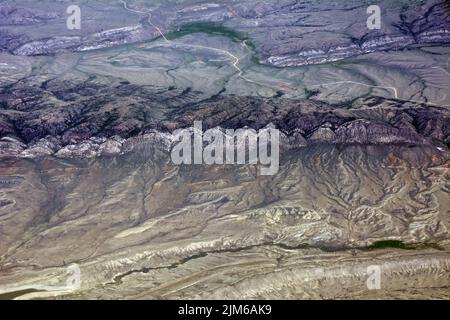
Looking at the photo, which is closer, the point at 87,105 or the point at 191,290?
the point at 191,290

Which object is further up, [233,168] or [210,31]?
[210,31]


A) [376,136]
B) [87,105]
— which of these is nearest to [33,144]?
[87,105]

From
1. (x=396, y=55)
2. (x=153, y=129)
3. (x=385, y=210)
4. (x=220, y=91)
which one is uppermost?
(x=396, y=55)

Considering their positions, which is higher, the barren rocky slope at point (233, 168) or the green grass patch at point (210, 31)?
the green grass patch at point (210, 31)

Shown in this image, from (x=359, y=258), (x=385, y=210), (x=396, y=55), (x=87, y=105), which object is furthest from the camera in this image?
(x=396, y=55)

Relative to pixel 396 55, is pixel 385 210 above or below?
below

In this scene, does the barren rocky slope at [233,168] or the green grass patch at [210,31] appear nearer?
the barren rocky slope at [233,168]

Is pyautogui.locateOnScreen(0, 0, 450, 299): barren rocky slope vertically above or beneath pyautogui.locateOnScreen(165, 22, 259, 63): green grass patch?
beneath

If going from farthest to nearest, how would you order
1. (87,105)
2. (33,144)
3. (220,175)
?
(87,105), (33,144), (220,175)

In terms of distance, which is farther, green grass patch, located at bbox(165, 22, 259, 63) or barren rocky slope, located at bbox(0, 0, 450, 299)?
green grass patch, located at bbox(165, 22, 259, 63)

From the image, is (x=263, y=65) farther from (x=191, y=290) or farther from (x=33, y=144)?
(x=191, y=290)

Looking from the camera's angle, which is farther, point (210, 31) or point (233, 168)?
point (210, 31)
